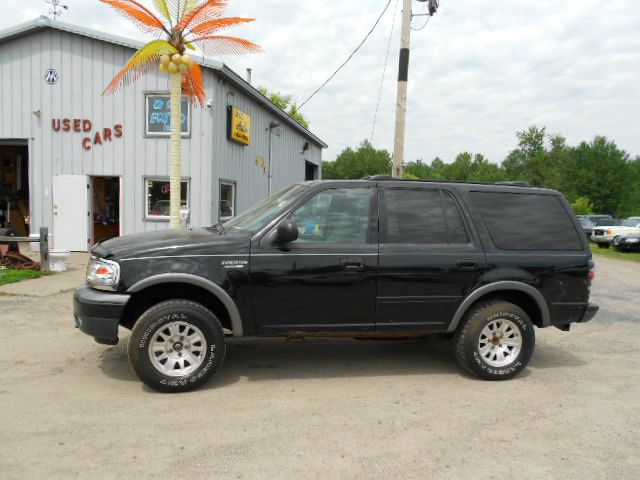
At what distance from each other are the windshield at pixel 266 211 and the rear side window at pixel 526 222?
1.78 metres

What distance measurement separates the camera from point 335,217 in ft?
15.0

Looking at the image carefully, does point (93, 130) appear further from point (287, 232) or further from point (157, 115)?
point (287, 232)

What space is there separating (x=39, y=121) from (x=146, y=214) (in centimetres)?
410

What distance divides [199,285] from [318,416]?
145cm

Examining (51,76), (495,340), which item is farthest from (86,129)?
(495,340)

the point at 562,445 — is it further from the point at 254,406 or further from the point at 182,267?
the point at 182,267

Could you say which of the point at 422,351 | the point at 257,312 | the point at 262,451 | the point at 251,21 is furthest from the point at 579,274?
the point at 251,21

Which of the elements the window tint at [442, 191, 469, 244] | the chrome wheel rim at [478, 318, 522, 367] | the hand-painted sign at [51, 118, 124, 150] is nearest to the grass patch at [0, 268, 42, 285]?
the hand-painted sign at [51, 118, 124, 150]

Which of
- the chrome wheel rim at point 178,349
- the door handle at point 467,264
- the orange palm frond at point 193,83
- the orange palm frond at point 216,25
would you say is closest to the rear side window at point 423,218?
the door handle at point 467,264

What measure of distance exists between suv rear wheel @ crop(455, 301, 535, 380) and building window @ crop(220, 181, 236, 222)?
1090 cm

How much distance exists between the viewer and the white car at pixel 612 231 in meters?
23.6

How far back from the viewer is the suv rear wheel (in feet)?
15.5

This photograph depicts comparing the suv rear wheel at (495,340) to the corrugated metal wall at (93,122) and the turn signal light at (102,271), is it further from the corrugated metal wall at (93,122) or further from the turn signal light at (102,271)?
the corrugated metal wall at (93,122)

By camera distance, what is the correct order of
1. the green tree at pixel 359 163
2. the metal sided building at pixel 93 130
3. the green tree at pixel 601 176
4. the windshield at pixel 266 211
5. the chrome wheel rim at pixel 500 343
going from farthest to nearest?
1. the green tree at pixel 359 163
2. the green tree at pixel 601 176
3. the metal sided building at pixel 93 130
4. the chrome wheel rim at pixel 500 343
5. the windshield at pixel 266 211
